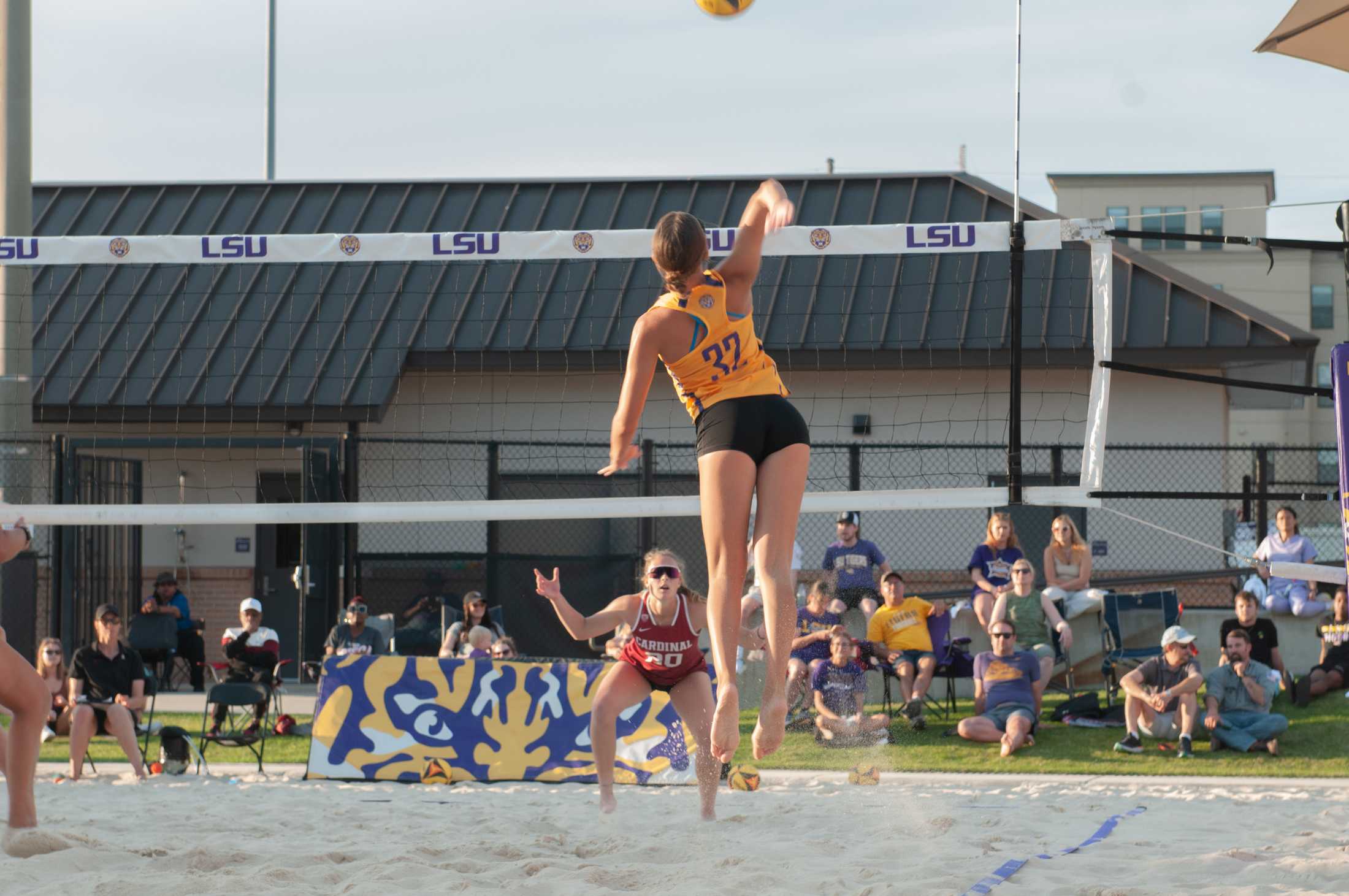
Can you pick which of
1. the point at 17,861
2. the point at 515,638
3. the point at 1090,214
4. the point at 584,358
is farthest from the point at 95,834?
the point at 1090,214

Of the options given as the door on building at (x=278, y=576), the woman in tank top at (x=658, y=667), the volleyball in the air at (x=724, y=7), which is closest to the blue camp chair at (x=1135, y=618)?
A: the woman in tank top at (x=658, y=667)

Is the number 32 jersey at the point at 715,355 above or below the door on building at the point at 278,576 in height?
above

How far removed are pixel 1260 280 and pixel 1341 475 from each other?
108 ft

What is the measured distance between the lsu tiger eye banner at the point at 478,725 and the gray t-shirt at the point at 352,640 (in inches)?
43.7

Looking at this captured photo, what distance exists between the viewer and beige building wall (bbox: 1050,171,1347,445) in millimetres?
34781

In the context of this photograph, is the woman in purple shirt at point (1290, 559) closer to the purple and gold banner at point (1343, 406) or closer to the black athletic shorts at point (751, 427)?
the purple and gold banner at point (1343, 406)

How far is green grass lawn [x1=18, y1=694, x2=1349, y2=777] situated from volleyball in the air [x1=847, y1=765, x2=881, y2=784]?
23cm

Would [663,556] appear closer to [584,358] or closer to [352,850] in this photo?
[352,850]

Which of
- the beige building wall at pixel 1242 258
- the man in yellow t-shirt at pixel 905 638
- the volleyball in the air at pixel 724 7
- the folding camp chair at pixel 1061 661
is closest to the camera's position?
the volleyball in the air at pixel 724 7

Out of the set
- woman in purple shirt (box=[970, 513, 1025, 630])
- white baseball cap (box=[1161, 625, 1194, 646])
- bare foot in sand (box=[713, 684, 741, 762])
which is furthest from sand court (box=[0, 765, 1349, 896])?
woman in purple shirt (box=[970, 513, 1025, 630])

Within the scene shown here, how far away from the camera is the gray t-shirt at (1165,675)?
8.55m

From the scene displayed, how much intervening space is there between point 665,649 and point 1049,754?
10.8 ft

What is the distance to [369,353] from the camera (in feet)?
44.9

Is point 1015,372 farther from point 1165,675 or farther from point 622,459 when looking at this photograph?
point 1165,675
